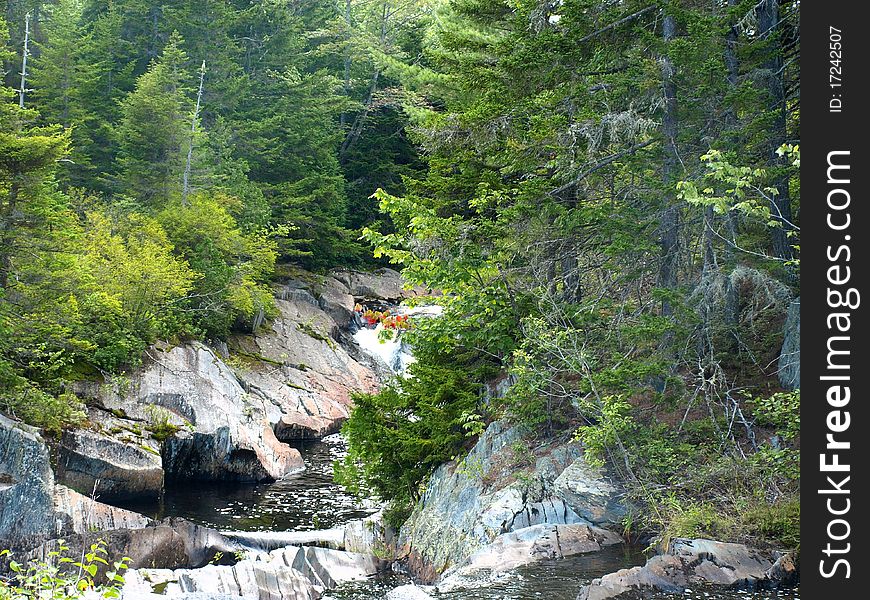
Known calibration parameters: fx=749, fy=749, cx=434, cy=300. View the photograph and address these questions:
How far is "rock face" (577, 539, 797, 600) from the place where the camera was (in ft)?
23.9

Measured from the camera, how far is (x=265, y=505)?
16.5 metres

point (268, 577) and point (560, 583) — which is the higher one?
point (560, 583)

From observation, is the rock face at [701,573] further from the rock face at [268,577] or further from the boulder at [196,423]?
the boulder at [196,423]

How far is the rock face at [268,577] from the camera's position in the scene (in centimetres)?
1046

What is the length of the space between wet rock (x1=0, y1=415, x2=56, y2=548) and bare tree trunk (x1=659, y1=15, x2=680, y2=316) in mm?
11113

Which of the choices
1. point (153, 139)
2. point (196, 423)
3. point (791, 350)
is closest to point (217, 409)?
point (196, 423)

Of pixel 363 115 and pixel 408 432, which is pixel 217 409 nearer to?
pixel 408 432

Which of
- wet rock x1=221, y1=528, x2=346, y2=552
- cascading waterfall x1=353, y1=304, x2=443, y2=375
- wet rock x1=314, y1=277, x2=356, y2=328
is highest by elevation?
wet rock x1=314, y1=277, x2=356, y2=328

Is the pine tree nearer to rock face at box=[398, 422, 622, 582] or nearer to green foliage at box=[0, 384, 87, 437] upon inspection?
green foliage at box=[0, 384, 87, 437]

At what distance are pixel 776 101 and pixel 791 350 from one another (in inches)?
140

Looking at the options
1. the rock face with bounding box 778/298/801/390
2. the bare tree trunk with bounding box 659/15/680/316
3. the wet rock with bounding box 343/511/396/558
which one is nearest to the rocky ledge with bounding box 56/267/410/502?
the wet rock with bounding box 343/511/396/558

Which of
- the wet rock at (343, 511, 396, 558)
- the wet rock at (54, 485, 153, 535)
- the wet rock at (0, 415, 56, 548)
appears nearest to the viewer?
the wet rock at (343, 511, 396, 558)

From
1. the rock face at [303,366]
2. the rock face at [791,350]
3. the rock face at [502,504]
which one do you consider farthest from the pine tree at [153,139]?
the rock face at [791,350]

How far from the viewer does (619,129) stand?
433 inches
